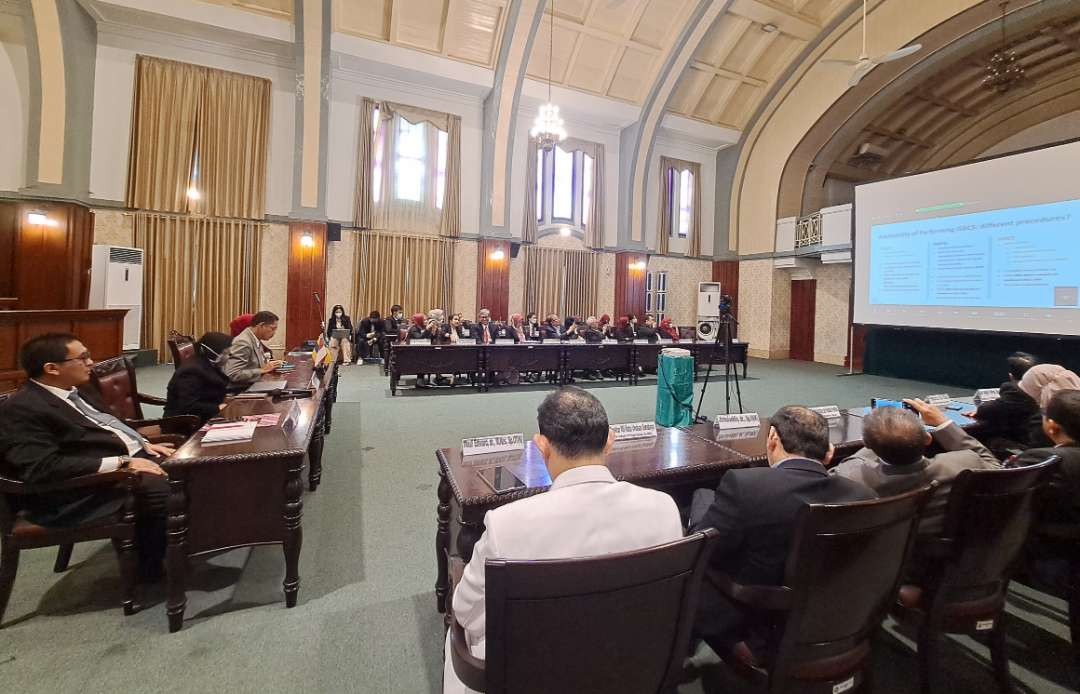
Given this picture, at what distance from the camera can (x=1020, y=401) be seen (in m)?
2.45

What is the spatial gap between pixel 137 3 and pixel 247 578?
948 centimetres

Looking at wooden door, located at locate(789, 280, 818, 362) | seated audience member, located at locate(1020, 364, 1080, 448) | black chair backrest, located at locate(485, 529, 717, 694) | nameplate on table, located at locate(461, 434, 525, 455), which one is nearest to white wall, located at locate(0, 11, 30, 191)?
nameplate on table, located at locate(461, 434, 525, 455)

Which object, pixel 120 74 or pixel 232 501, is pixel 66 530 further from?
pixel 120 74

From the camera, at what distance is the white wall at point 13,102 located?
7.07 metres

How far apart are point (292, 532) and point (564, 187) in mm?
10418

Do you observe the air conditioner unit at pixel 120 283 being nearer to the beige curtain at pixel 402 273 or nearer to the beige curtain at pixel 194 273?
the beige curtain at pixel 194 273

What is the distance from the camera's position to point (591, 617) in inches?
32.5

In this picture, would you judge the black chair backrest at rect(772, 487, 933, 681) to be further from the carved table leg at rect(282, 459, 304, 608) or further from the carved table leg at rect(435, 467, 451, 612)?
the carved table leg at rect(282, 459, 304, 608)

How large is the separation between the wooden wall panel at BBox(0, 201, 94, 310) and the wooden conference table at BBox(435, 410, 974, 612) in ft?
28.4

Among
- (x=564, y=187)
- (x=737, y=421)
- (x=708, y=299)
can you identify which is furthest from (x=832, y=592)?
(x=708, y=299)

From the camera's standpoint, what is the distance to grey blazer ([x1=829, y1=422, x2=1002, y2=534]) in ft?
4.75

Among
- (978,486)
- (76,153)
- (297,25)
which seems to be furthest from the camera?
(297,25)

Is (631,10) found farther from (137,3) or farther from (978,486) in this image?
(978,486)

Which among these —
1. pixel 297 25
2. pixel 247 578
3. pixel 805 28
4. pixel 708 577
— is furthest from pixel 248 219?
pixel 805 28
